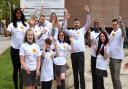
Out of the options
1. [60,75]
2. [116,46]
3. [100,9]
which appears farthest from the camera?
[100,9]

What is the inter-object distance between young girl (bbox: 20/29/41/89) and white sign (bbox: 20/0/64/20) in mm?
2398

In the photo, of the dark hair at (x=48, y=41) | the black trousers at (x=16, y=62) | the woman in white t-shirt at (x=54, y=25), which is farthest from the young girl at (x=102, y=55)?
the black trousers at (x=16, y=62)

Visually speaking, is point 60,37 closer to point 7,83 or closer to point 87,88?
point 87,88

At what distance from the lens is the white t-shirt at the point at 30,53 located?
1055cm

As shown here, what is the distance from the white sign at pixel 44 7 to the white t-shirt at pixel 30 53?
2.44 metres

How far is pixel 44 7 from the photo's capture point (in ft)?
42.8

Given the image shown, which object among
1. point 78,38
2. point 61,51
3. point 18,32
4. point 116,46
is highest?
point 18,32

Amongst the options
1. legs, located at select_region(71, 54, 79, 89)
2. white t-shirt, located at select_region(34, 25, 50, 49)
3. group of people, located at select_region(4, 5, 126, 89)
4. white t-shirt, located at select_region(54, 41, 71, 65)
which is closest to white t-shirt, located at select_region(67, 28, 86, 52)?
group of people, located at select_region(4, 5, 126, 89)

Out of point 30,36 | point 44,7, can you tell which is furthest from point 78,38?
point 30,36

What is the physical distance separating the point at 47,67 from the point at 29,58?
76 centimetres

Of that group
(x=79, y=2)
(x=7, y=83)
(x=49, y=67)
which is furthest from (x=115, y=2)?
(x=49, y=67)

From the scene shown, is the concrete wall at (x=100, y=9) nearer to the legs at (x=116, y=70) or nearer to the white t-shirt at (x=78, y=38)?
the white t-shirt at (x=78, y=38)

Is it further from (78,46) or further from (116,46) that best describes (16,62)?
(116,46)

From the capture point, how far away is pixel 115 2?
4372 centimetres
